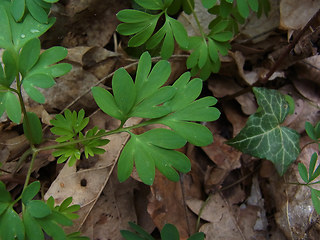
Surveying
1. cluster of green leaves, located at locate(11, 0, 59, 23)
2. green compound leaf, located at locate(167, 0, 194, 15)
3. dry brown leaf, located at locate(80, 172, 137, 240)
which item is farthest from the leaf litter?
cluster of green leaves, located at locate(11, 0, 59, 23)

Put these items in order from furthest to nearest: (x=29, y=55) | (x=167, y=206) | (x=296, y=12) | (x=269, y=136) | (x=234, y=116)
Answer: (x=296, y=12), (x=234, y=116), (x=269, y=136), (x=167, y=206), (x=29, y=55)

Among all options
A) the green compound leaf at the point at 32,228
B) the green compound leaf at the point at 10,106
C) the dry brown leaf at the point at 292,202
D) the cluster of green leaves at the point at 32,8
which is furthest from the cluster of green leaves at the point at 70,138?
the dry brown leaf at the point at 292,202

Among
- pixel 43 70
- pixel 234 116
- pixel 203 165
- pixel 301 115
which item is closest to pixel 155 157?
pixel 43 70

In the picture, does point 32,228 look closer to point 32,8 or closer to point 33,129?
point 33,129

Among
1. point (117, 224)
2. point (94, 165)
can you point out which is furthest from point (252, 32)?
point (117, 224)

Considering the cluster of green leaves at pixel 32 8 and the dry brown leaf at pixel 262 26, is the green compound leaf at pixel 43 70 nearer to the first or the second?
the cluster of green leaves at pixel 32 8

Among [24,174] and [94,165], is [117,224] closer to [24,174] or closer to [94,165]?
[94,165]
